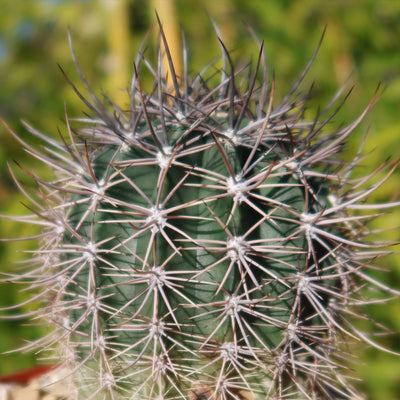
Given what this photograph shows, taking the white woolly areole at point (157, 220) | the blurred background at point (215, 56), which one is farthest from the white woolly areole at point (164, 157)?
the blurred background at point (215, 56)

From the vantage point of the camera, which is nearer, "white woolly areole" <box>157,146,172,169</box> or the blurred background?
"white woolly areole" <box>157,146,172,169</box>

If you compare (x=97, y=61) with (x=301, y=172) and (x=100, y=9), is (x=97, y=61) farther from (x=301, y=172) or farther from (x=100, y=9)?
A: (x=301, y=172)

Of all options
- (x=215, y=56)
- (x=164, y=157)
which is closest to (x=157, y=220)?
(x=164, y=157)

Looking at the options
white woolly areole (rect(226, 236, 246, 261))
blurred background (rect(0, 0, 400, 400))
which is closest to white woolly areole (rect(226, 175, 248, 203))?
white woolly areole (rect(226, 236, 246, 261))

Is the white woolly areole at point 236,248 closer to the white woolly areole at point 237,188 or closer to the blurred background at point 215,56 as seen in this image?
the white woolly areole at point 237,188

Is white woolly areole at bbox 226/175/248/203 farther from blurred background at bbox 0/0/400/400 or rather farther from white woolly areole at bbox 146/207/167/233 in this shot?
blurred background at bbox 0/0/400/400

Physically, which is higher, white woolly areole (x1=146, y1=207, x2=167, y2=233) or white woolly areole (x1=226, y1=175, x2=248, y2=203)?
white woolly areole (x1=226, y1=175, x2=248, y2=203)

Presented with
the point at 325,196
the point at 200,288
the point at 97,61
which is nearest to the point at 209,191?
Result: the point at 200,288

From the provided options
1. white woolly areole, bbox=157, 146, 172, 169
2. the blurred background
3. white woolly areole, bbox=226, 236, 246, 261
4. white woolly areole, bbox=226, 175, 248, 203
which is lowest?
white woolly areole, bbox=226, 236, 246, 261
